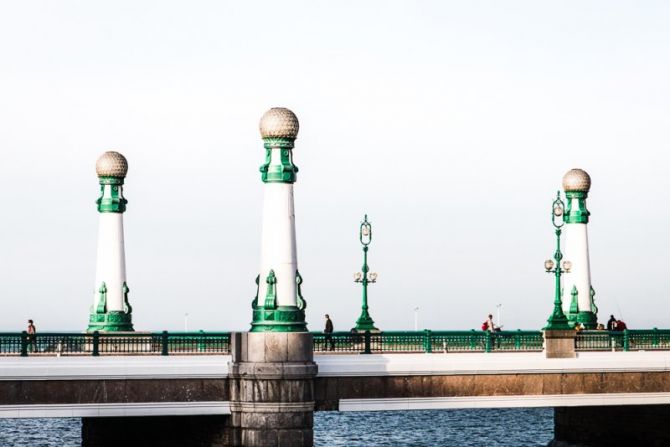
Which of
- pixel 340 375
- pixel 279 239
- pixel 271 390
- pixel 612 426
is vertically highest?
pixel 279 239

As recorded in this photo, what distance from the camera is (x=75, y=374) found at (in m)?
38.8

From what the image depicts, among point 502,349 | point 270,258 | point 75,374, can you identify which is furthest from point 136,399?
point 502,349

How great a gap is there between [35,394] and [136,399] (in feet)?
8.27

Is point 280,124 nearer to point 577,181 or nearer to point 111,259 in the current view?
point 111,259

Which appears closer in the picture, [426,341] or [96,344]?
[96,344]

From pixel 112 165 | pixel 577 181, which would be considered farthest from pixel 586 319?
pixel 112 165

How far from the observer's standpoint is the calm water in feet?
280

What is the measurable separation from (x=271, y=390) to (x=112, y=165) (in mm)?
11421

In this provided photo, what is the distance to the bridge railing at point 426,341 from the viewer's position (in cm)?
4256

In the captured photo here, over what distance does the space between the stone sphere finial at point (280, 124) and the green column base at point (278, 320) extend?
442cm

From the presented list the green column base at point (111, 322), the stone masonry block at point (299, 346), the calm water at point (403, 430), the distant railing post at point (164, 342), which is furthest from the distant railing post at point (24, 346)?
the calm water at point (403, 430)

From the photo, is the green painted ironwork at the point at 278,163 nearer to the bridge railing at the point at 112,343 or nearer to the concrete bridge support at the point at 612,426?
the bridge railing at the point at 112,343

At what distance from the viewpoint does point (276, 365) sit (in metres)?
39.2

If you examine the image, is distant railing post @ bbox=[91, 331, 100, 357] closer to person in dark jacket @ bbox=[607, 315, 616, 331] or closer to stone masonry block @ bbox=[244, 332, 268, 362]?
stone masonry block @ bbox=[244, 332, 268, 362]
